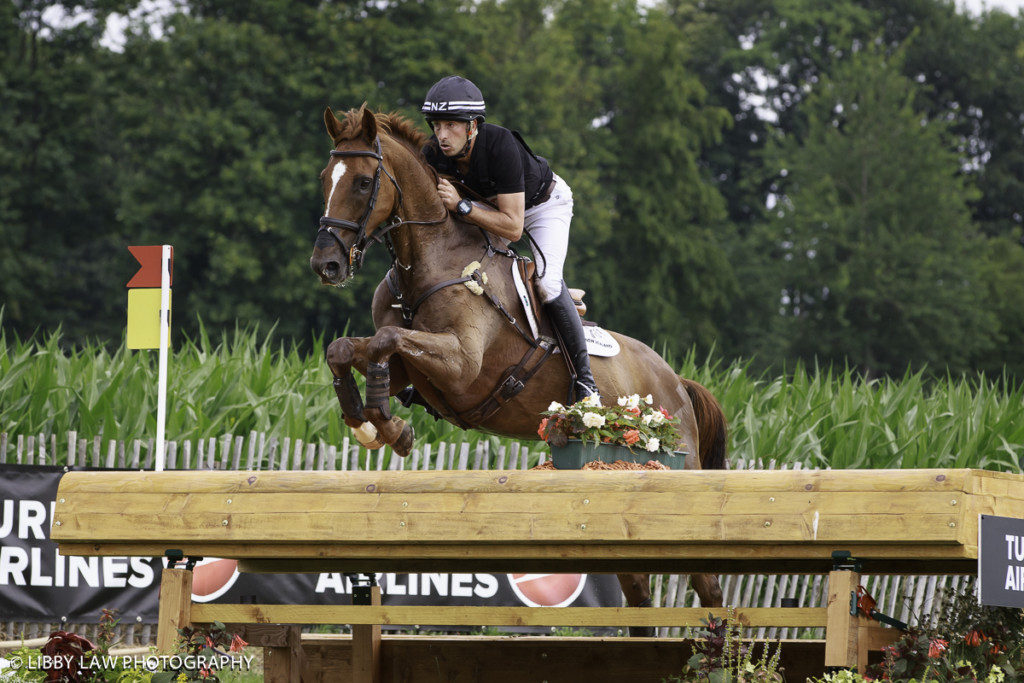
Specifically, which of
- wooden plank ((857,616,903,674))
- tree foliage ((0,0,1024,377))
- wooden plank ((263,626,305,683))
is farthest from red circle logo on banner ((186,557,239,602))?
tree foliage ((0,0,1024,377))

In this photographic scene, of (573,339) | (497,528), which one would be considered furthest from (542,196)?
(497,528)

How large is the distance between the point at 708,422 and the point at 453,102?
2.55 m

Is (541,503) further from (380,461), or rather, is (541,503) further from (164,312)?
(380,461)

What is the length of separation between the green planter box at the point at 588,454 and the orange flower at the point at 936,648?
4.75 feet

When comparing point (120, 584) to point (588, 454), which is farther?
point (120, 584)

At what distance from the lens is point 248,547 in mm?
4305

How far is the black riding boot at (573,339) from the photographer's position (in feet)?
18.0

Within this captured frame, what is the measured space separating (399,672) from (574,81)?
2530 centimetres

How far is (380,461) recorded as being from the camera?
8.39 meters

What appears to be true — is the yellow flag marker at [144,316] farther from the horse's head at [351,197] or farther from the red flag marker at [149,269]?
the horse's head at [351,197]

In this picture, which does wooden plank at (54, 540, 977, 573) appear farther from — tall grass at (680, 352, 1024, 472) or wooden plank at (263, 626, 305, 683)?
tall grass at (680, 352, 1024, 472)

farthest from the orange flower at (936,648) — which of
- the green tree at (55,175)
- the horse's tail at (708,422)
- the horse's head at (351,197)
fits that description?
the green tree at (55,175)

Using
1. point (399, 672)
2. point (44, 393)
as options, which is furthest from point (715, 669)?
point (44, 393)

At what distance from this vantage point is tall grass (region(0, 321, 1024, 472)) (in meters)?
8.81
